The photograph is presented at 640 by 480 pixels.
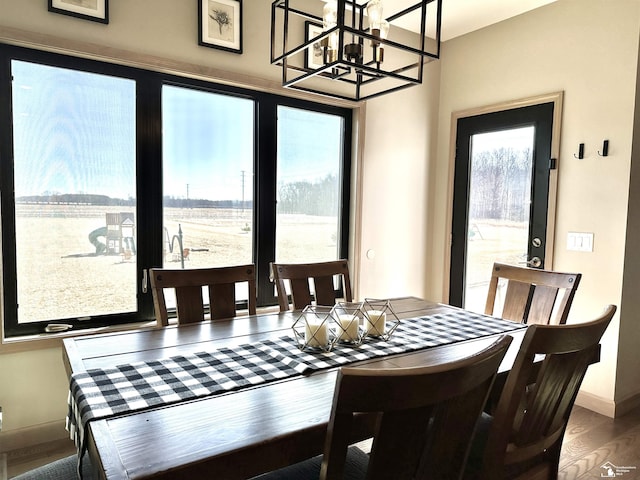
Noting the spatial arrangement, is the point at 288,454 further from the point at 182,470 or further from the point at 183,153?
the point at 183,153

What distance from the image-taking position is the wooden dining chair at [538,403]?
1100 millimetres

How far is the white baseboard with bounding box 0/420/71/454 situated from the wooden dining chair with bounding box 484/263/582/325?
7.65ft

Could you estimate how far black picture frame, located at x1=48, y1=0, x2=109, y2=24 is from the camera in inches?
84.4

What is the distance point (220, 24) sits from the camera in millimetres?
2594

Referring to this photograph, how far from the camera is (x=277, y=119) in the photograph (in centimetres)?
297

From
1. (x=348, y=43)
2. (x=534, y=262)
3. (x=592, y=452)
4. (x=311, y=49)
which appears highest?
(x=311, y=49)

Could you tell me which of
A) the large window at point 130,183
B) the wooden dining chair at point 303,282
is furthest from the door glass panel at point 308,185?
the wooden dining chair at point 303,282

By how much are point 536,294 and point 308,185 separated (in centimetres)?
167

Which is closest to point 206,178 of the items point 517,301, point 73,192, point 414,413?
point 73,192

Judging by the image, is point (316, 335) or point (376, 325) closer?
point (316, 335)

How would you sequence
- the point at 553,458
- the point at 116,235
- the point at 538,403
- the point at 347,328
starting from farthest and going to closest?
the point at 116,235
the point at 347,328
the point at 553,458
the point at 538,403

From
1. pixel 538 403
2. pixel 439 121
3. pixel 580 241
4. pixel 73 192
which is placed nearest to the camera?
pixel 538 403

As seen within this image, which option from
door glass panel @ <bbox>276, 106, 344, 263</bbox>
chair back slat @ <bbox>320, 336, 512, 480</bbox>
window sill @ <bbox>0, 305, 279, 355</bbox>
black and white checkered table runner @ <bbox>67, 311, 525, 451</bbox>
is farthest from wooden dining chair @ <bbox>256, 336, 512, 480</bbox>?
door glass panel @ <bbox>276, 106, 344, 263</bbox>

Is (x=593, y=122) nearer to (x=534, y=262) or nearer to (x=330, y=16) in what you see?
(x=534, y=262)
